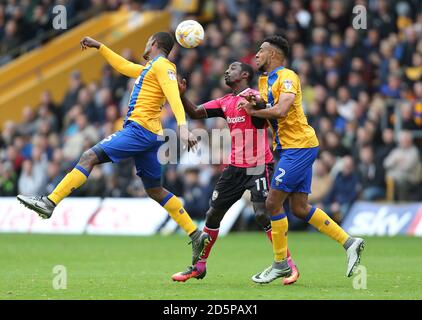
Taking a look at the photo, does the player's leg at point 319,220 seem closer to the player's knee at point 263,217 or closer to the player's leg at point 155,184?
the player's knee at point 263,217

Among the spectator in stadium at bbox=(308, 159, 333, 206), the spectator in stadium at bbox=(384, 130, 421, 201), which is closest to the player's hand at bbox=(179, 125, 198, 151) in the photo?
the spectator in stadium at bbox=(384, 130, 421, 201)

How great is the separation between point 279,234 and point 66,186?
238cm

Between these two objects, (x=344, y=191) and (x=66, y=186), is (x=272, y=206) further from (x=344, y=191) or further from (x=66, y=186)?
(x=344, y=191)

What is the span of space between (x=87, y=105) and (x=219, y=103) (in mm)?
13454

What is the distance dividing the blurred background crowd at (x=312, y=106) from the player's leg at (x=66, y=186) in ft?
31.4

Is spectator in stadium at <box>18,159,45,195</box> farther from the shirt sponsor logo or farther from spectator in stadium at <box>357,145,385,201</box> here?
the shirt sponsor logo

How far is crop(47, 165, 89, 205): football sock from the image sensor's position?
11.2m

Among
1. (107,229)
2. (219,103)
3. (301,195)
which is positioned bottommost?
(107,229)

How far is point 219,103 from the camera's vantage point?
11.9m

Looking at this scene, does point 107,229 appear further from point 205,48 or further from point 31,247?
point 205,48

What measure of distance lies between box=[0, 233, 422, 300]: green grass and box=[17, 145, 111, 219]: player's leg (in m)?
0.82

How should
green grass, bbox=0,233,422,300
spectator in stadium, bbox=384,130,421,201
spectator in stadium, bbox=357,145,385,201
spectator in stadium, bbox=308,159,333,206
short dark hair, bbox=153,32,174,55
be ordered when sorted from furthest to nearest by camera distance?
1. spectator in stadium, bbox=308,159,333,206
2. spectator in stadium, bbox=357,145,385,201
3. spectator in stadium, bbox=384,130,421,201
4. short dark hair, bbox=153,32,174,55
5. green grass, bbox=0,233,422,300

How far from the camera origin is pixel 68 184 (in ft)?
37.1
